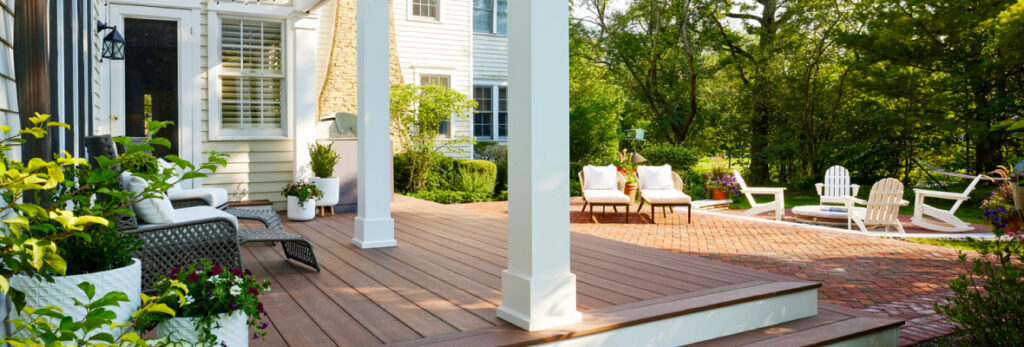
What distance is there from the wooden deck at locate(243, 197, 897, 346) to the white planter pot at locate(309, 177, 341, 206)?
1.43 m

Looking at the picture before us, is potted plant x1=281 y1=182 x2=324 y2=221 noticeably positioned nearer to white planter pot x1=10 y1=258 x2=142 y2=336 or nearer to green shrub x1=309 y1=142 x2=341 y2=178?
green shrub x1=309 y1=142 x2=341 y2=178

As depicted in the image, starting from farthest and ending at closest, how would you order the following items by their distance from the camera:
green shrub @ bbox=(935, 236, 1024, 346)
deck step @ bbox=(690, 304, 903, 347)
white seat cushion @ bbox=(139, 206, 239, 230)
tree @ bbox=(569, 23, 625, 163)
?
tree @ bbox=(569, 23, 625, 163)
white seat cushion @ bbox=(139, 206, 239, 230)
deck step @ bbox=(690, 304, 903, 347)
green shrub @ bbox=(935, 236, 1024, 346)

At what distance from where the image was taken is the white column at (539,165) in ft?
10.2

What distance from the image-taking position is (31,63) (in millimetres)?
2301

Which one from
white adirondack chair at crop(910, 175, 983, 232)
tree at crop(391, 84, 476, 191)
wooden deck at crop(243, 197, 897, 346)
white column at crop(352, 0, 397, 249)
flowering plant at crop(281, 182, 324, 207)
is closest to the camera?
wooden deck at crop(243, 197, 897, 346)

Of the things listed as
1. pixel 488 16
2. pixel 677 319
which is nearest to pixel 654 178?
pixel 677 319

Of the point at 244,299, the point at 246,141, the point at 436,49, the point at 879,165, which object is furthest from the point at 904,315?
the point at 879,165

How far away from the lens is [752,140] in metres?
18.1

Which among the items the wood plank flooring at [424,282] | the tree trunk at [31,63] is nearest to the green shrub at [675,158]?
the wood plank flooring at [424,282]

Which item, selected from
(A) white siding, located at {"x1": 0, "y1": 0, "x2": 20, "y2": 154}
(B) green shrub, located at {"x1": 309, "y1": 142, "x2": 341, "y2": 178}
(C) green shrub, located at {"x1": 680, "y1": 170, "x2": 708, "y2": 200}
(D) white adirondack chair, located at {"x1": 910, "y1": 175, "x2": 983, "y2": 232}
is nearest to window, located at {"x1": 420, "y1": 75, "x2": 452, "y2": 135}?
(C) green shrub, located at {"x1": 680, "y1": 170, "x2": 708, "y2": 200}

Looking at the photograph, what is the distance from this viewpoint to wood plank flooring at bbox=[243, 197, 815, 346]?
3.27m

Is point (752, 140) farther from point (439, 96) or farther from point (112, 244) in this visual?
point (112, 244)

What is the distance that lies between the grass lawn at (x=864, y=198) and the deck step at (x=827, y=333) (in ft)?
29.0

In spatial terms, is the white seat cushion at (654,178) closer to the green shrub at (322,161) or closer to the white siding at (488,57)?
the green shrub at (322,161)
